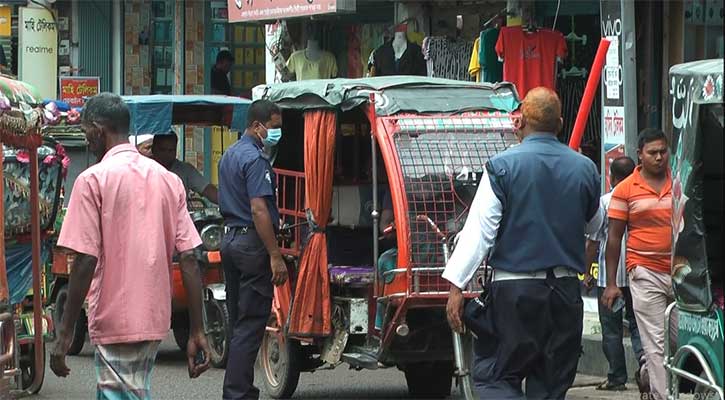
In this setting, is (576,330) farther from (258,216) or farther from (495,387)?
(258,216)

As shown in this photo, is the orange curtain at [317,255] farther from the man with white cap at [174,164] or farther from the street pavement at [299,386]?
the man with white cap at [174,164]

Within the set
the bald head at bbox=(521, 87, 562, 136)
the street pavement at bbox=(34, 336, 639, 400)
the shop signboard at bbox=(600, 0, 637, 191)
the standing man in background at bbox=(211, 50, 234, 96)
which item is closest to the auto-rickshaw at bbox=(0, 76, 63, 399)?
the street pavement at bbox=(34, 336, 639, 400)

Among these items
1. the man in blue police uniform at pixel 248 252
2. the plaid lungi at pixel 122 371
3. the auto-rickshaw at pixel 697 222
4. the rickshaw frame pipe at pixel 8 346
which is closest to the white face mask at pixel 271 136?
the man in blue police uniform at pixel 248 252

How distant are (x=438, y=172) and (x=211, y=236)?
356 cm

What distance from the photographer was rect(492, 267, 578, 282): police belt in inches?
291

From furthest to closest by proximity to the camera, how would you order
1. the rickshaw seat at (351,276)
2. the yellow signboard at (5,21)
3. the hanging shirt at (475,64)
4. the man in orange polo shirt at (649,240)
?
the yellow signboard at (5,21) → the hanging shirt at (475,64) → the rickshaw seat at (351,276) → the man in orange polo shirt at (649,240)

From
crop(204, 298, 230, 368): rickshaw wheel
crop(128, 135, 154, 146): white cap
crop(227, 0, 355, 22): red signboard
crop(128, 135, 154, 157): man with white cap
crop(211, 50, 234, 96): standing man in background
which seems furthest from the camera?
crop(211, 50, 234, 96): standing man in background

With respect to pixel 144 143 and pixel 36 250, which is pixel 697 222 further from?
pixel 144 143

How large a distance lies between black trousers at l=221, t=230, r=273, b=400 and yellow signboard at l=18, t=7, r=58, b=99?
11.7 metres

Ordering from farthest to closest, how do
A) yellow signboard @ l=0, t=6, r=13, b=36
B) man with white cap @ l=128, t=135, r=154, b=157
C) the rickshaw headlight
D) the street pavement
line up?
yellow signboard @ l=0, t=6, r=13, b=36 < man with white cap @ l=128, t=135, r=154, b=157 < the rickshaw headlight < the street pavement

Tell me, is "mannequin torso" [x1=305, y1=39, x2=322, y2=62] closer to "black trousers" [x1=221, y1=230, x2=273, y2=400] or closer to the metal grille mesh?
the metal grille mesh

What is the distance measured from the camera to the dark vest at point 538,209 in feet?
24.2

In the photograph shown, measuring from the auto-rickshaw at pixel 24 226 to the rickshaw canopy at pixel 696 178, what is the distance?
3.41 meters

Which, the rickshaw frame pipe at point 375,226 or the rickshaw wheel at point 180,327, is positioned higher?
the rickshaw frame pipe at point 375,226
